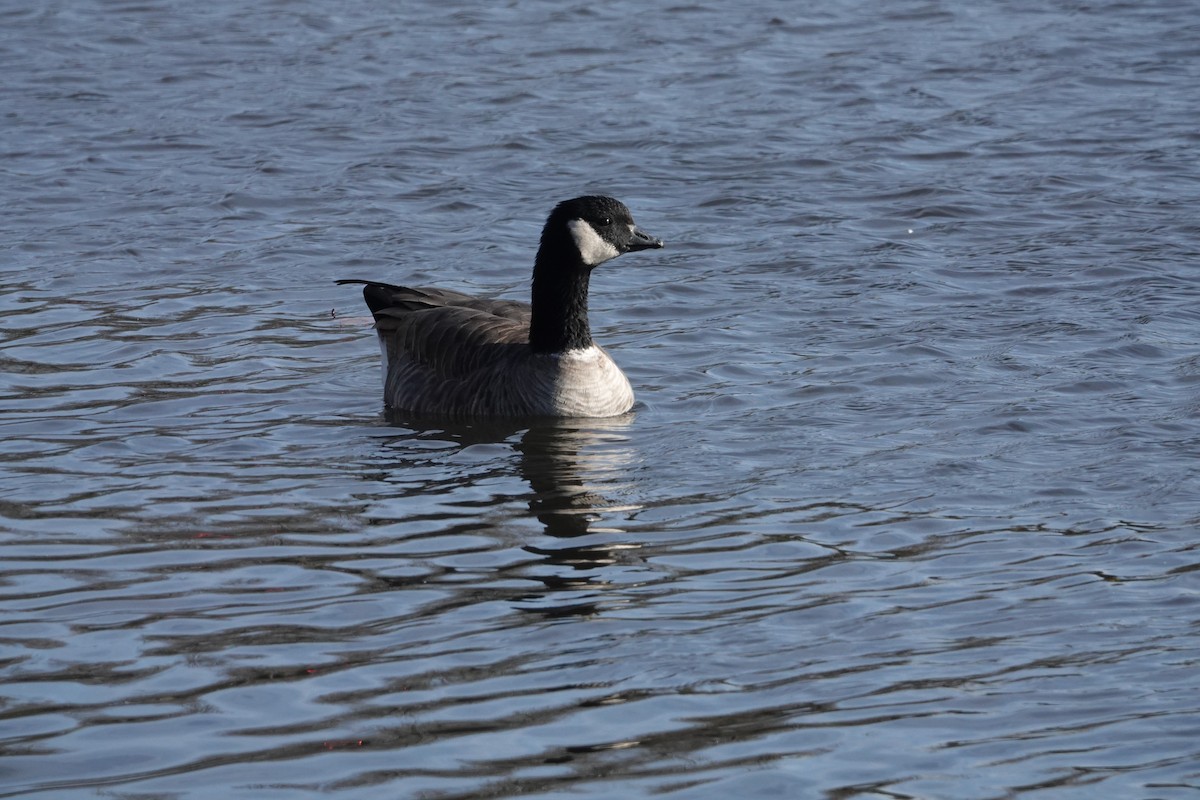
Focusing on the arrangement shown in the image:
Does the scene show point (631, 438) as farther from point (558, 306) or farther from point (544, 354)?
point (558, 306)

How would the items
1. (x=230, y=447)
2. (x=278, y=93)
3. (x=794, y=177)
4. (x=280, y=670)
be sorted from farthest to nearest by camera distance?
(x=278, y=93) < (x=794, y=177) < (x=230, y=447) < (x=280, y=670)

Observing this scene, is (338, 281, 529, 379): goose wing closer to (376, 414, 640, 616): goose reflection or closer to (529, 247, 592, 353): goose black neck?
(529, 247, 592, 353): goose black neck

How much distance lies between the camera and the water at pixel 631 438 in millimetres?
6594

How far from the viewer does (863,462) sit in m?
9.95

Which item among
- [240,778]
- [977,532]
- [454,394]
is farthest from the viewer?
[454,394]

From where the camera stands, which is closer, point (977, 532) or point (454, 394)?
point (977, 532)

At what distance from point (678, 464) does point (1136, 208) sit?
7.37 metres

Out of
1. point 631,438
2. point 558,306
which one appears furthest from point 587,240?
point 631,438

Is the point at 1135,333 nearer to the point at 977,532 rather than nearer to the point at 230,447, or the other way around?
the point at 977,532

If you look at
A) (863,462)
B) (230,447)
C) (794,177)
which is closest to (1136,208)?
(794,177)

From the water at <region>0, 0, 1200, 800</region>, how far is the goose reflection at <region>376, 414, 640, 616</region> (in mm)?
39

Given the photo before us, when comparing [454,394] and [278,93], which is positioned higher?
[278,93]

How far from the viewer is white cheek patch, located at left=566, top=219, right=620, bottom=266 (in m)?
11.4

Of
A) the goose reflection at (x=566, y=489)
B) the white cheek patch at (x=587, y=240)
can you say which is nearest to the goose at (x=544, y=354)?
the white cheek patch at (x=587, y=240)
